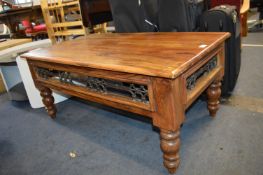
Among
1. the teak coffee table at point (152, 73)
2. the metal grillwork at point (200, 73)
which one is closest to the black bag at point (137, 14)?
the teak coffee table at point (152, 73)

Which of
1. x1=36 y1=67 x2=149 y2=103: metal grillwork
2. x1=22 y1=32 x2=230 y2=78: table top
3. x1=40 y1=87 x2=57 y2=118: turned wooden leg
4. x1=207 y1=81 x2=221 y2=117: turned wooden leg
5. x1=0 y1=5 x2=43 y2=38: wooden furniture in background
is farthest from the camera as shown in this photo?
x1=0 y1=5 x2=43 y2=38: wooden furniture in background

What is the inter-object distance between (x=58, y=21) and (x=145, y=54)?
7.83ft

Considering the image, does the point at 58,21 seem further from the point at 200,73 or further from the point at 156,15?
the point at 200,73

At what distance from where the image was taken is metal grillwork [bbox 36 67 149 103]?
0.95 meters

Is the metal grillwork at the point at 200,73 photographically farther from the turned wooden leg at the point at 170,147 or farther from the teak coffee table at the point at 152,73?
the turned wooden leg at the point at 170,147

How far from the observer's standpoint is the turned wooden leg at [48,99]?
155 cm

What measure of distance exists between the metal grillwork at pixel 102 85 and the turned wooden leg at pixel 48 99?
120mm

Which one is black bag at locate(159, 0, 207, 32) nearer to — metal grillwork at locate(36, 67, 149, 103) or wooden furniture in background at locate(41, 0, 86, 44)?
metal grillwork at locate(36, 67, 149, 103)

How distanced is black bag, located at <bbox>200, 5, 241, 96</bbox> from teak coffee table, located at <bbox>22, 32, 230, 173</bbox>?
285 mm

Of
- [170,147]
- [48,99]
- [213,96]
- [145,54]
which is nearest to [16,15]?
[48,99]

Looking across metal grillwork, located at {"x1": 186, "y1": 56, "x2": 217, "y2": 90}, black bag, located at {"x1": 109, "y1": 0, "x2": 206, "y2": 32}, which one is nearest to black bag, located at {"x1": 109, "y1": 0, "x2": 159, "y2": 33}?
black bag, located at {"x1": 109, "y1": 0, "x2": 206, "y2": 32}

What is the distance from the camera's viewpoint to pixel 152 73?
0.80 metres

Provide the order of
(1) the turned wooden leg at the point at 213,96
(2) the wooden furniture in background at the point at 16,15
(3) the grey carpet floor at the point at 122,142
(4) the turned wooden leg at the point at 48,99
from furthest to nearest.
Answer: (2) the wooden furniture in background at the point at 16,15, (4) the turned wooden leg at the point at 48,99, (1) the turned wooden leg at the point at 213,96, (3) the grey carpet floor at the point at 122,142

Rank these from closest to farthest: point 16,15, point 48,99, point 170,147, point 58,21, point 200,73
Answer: point 170,147 → point 200,73 → point 48,99 → point 58,21 → point 16,15
